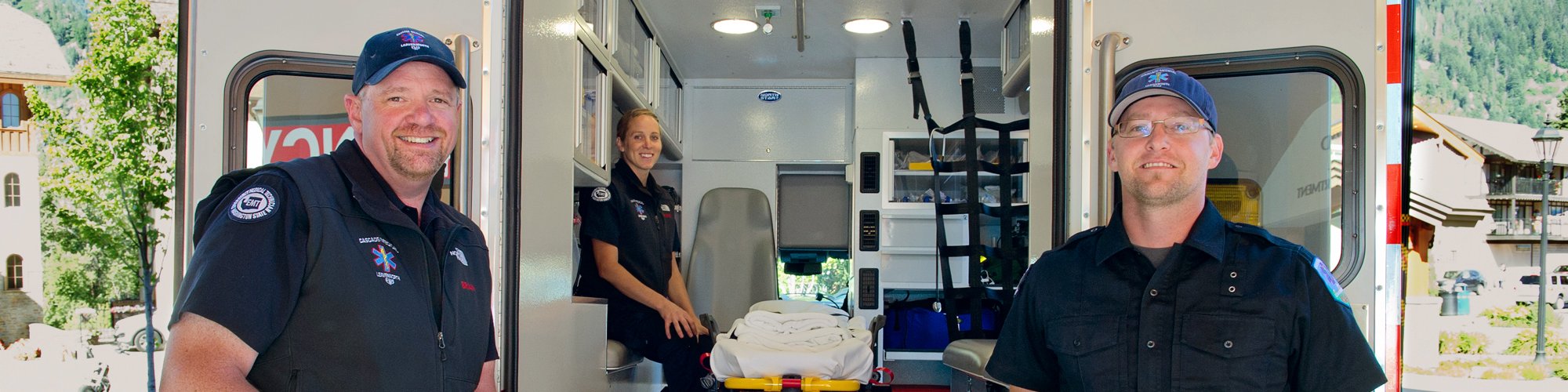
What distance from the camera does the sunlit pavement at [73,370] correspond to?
544 inches

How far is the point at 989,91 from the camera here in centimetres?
651

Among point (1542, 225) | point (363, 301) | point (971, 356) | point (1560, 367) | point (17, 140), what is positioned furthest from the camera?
point (1560, 367)

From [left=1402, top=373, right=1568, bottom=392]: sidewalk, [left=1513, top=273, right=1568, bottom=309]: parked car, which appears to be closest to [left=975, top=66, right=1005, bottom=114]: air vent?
[left=1402, top=373, right=1568, bottom=392]: sidewalk

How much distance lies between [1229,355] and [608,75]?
9.82 feet

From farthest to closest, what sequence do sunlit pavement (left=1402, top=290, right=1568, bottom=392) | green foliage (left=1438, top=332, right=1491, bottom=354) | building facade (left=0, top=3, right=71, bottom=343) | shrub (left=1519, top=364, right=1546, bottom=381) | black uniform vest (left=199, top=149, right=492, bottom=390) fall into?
green foliage (left=1438, top=332, right=1491, bottom=354) < sunlit pavement (left=1402, top=290, right=1568, bottom=392) < shrub (left=1519, top=364, right=1546, bottom=381) < building facade (left=0, top=3, right=71, bottom=343) < black uniform vest (left=199, top=149, right=492, bottom=390)

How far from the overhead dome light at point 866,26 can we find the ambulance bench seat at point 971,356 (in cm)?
234

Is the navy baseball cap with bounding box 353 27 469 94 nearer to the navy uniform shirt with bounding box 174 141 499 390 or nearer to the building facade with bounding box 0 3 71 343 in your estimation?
the navy uniform shirt with bounding box 174 141 499 390

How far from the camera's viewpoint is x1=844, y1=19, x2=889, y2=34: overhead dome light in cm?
570

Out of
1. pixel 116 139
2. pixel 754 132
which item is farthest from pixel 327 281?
pixel 116 139

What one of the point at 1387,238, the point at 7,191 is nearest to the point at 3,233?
the point at 7,191

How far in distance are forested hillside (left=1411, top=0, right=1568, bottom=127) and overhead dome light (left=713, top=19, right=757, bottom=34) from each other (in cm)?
1629

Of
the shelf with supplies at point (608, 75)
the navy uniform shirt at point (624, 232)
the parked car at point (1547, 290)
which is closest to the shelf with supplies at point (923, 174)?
the shelf with supplies at point (608, 75)

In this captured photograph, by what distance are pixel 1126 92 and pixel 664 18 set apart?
4035 mm

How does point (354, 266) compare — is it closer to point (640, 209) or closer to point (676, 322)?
point (676, 322)
